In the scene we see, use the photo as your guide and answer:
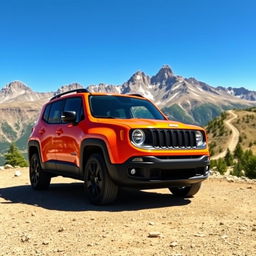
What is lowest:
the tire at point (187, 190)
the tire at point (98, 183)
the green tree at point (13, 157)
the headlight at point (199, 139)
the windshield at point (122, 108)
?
the green tree at point (13, 157)

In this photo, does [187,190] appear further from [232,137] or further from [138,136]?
[232,137]

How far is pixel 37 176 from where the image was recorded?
960 centimetres

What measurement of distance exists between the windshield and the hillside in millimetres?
46468

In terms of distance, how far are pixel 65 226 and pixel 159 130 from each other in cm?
237

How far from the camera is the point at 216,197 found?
323 inches

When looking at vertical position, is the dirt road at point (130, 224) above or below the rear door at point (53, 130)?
below

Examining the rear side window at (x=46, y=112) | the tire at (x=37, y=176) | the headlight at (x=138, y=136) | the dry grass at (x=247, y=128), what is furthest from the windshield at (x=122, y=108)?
the dry grass at (x=247, y=128)

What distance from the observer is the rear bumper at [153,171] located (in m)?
6.41

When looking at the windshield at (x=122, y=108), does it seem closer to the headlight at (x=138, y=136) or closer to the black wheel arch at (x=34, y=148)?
the headlight at (x=138, y=136)

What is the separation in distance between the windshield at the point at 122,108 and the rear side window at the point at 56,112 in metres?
1.23

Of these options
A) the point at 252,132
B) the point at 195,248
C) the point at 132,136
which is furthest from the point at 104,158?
the point at 252,132

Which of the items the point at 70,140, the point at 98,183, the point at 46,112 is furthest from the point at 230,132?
the point at 98,183

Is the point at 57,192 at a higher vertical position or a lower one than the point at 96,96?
lower

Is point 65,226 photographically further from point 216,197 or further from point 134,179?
point 216,197
